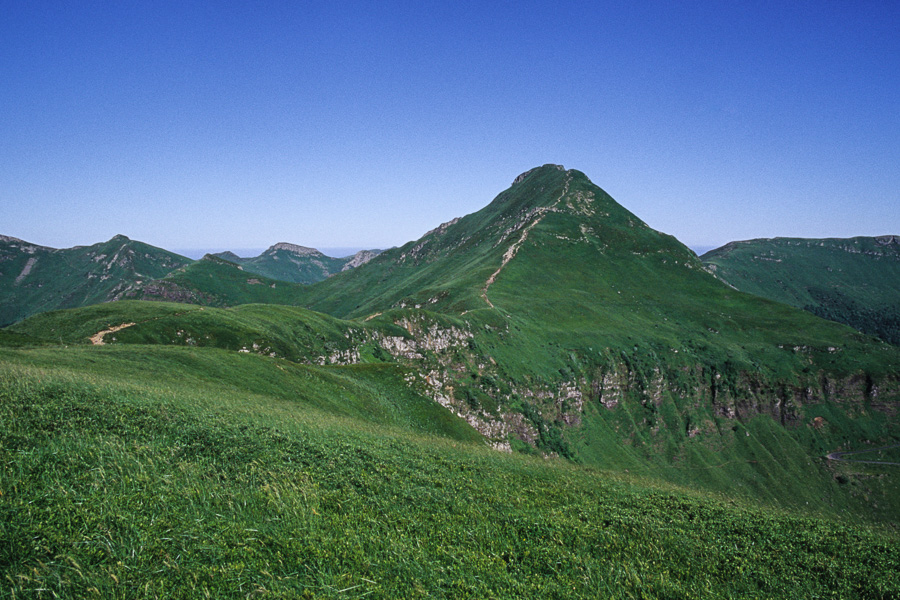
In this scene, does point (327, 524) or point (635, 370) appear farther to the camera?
point (635, 370)

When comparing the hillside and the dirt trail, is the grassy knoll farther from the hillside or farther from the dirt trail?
the hillside

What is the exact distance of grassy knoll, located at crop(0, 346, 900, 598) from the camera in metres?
8.18

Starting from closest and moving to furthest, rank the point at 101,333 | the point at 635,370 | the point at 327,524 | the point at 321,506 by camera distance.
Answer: the point at 327,524 → the point at 321,506 → the point at 101,333 → the point at 635,370

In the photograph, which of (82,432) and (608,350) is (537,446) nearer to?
(608,350)

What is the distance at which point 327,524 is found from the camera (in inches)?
426

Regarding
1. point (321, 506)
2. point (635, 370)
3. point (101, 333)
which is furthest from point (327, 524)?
point (635, 370)

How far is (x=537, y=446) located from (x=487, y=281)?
71.8 m

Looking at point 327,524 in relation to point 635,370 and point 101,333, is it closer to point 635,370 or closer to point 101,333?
point 101,333

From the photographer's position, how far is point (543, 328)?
422ft

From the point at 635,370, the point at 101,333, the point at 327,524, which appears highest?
the point at 327,524

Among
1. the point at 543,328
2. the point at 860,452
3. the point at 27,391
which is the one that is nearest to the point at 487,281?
the point at 543,328

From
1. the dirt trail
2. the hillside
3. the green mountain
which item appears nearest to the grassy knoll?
the green mountain

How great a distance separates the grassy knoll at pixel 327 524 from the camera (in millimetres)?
8180

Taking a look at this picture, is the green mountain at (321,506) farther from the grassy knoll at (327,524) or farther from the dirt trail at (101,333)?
the dirt trail at (101,333)
